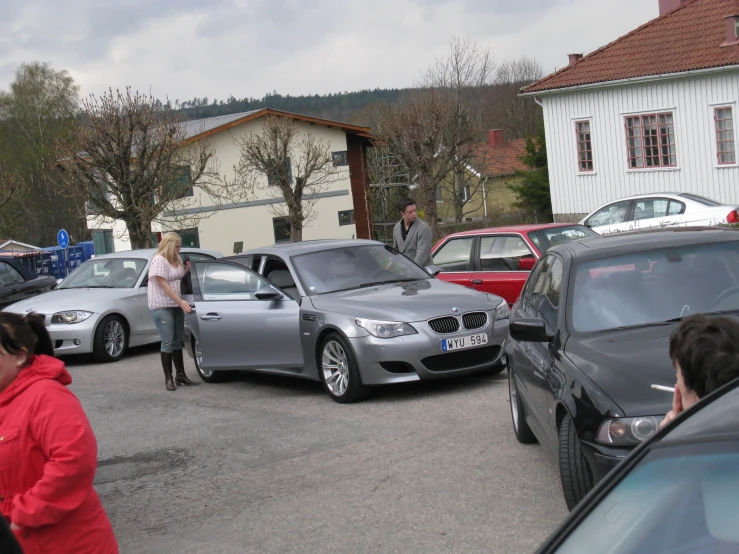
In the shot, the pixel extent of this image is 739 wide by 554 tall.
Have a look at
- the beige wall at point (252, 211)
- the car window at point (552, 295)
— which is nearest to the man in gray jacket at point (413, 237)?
the car window at point (552, 295)

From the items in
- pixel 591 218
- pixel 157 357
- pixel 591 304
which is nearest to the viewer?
pixel 591 304

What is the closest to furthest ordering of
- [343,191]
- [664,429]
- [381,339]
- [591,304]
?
[664,429]
[591,304]
[381,339]
[343,191]

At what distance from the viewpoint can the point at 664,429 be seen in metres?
2.44

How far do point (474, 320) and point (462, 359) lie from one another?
A: 0.42 m

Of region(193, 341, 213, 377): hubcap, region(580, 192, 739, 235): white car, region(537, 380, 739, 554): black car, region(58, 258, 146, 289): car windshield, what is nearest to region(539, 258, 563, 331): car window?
region(537, 380, 739, 554): black car

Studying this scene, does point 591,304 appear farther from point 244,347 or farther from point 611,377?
point 244,347

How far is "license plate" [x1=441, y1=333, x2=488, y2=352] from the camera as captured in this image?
9.55m

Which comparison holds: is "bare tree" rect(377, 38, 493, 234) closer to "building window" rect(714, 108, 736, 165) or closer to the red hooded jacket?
"building window" rect(714, 108, 736, 165)

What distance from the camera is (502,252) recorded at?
13469 mm

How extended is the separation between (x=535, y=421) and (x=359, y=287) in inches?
177

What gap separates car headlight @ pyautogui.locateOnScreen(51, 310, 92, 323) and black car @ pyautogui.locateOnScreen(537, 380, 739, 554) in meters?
13.3

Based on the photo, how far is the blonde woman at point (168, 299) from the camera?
11.3 meters

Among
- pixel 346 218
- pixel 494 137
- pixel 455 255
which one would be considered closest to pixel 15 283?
pixel 455 255

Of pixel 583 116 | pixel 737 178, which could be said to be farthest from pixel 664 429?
pixel 583 116
